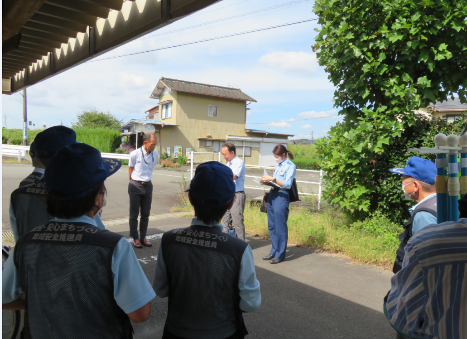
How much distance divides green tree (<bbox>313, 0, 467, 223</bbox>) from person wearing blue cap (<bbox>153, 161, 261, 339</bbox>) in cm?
463

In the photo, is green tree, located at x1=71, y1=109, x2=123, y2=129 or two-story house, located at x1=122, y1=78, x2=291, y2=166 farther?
green tree, located at x1=71, y1=109, x2=123, y2=129

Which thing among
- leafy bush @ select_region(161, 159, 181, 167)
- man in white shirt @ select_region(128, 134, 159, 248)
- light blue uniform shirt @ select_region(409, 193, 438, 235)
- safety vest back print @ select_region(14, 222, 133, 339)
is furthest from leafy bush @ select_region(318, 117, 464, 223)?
leafy bush @ select_region(161, 159, 181, 167)

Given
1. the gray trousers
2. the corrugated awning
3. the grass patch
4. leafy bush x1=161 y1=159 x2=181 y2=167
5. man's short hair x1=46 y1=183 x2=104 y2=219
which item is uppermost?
the corrugated awning

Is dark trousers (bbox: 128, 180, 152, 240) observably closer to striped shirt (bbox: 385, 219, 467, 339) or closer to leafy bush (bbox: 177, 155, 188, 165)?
striped shirt (bbox: 385, 219, 467, 339)

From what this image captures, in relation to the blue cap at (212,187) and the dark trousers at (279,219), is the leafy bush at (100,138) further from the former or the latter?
the blue cap at (212,187)

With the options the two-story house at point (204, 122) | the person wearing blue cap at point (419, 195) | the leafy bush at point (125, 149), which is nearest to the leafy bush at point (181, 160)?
the two-story house at point (204, 122)

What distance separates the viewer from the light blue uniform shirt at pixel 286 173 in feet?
17.9

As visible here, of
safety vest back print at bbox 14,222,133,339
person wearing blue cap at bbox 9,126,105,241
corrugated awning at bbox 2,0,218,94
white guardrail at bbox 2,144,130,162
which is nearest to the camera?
safety vest back print at bbox 14,222,133,339

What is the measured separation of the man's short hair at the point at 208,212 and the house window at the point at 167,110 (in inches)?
1237

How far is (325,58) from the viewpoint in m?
6.48

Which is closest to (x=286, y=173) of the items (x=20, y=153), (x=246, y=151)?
(x=20, y=153)

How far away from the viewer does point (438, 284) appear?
42.8 inches

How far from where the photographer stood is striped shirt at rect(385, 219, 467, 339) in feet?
3.51

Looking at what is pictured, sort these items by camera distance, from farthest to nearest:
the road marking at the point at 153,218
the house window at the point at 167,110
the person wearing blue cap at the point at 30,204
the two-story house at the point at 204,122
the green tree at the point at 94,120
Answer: the green tree at the point at 94,120
the house window at the point at 167,110
the two-story house at the point at 204,122
the road marking at the point at 153,218
the person wearing blue cap at the point at 30,204
